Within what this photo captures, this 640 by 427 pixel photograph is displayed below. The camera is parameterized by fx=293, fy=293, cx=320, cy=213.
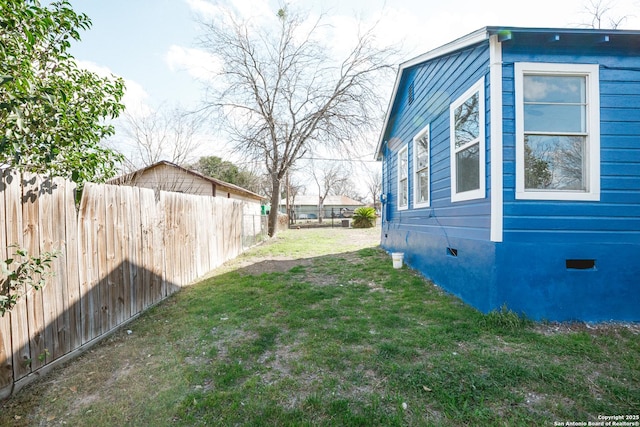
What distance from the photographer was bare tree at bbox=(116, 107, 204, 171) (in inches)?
630

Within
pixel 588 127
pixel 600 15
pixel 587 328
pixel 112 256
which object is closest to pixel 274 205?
pixel 112 256

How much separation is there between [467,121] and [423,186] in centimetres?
219

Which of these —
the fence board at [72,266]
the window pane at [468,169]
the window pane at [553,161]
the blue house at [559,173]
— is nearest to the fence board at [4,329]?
the fence board at [72,266]

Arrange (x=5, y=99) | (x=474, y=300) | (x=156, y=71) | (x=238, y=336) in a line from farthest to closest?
(x=156, y=71) < (x=474, y=300) < (x=238, y=336) < (x=5, y=99)

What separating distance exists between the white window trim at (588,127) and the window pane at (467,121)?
0.53 m

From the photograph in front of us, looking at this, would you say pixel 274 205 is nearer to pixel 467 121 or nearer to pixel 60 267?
pixel 467 121

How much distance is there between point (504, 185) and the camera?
362 cm

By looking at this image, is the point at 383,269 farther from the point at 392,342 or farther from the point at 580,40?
the point at 580,40

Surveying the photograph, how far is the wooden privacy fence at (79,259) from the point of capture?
7.69 ft

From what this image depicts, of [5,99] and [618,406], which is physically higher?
[5,99]

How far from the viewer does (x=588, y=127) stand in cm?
364

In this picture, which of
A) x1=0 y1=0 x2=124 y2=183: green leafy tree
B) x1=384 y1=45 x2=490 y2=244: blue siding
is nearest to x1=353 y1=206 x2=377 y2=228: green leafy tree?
x1=384 y1=45 x2=490 y2=244: blue siding

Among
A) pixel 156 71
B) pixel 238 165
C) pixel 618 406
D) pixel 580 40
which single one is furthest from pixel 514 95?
pixel 238 165

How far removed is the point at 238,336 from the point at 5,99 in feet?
9.97
